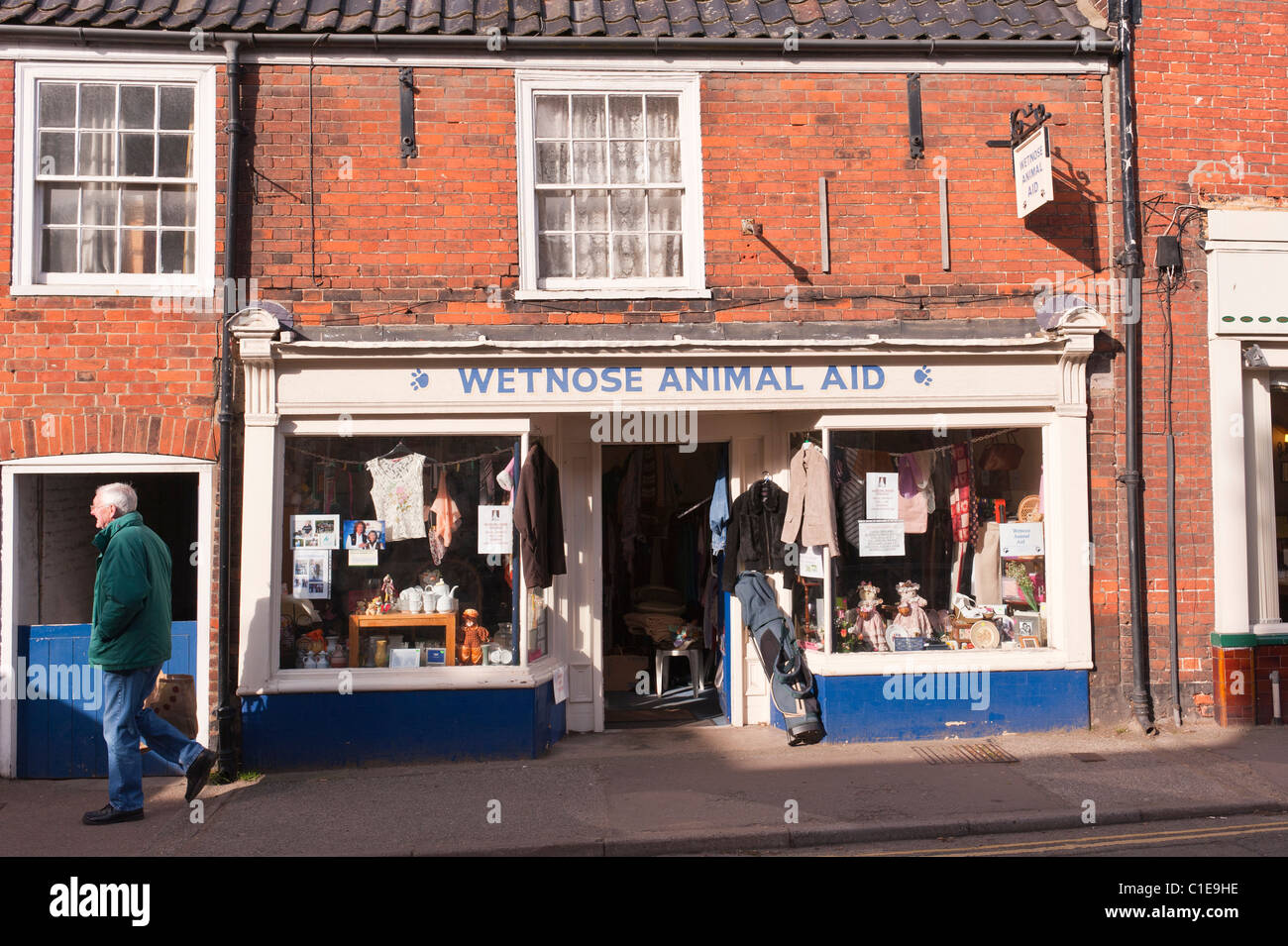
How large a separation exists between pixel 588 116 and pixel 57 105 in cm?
409

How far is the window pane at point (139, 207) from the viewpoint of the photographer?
8.17 m

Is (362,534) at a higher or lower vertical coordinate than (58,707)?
higher

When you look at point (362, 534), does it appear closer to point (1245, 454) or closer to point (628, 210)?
point (628, 210)

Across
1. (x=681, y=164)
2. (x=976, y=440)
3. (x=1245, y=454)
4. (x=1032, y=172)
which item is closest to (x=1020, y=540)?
(x=976, y=440)

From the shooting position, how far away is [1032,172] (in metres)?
8.22

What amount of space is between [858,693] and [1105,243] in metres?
4.26

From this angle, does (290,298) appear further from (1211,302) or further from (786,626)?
(1211,302)

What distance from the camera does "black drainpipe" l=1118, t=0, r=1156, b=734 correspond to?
843cm

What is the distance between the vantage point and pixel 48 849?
6219mm

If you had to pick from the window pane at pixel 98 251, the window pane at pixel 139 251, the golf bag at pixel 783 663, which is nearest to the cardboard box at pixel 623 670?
the golf bag at pixel 783 663

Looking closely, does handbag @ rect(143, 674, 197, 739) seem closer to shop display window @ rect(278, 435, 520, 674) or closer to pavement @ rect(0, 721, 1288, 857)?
pavement @ rect(0, 721, 1288, 857)

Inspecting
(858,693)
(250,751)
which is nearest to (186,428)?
(250,751)

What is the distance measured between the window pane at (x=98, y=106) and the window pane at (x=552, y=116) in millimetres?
3284

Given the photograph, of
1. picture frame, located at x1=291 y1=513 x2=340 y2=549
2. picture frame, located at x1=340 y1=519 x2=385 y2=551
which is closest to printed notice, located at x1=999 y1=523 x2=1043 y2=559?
picture frame, located at x1=340 y1=519 x2=385 y2=551
